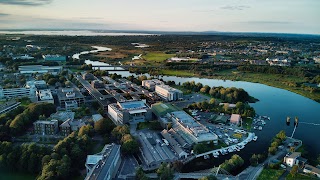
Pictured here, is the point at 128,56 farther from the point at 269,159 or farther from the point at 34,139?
the point at 269,159

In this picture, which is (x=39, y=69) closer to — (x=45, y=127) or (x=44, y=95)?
(x=44, y=95)

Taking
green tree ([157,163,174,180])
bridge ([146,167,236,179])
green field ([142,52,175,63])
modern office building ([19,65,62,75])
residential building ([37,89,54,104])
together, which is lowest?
bridge ([146,167,236,179])

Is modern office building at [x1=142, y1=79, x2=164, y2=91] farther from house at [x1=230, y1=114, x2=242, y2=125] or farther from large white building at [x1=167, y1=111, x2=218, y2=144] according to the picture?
house at [x1=230, y1=114, x2=242, y2=125]

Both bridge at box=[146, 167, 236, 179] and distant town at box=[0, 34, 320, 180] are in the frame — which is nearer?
bridge at box=[146, 167, 236, 179]

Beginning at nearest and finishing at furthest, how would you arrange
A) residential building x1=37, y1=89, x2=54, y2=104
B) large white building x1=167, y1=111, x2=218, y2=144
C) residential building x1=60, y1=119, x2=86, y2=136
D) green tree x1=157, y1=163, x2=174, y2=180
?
green tree x1=157, y1=163, x2=174, y2=180 < large white building x1=167, y1=111, x2=218, y2=144 < residential building x1=60, y1=119, x2=86, y2=136 < residential building x1=37, y1=89, x2=54, y2=104

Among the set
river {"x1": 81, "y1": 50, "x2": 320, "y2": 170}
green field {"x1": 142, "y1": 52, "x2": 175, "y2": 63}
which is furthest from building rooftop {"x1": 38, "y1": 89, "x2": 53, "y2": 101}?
green field {"x1": 142, "y1": 52, "x2": 175, "y2": 63}

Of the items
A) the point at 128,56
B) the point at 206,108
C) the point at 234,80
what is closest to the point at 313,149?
the point at 206,108

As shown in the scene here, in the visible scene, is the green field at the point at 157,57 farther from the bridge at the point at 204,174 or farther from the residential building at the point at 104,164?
the bridge at the point at 204,174

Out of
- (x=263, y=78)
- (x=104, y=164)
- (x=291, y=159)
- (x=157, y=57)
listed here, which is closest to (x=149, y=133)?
(x=104, y=164)
